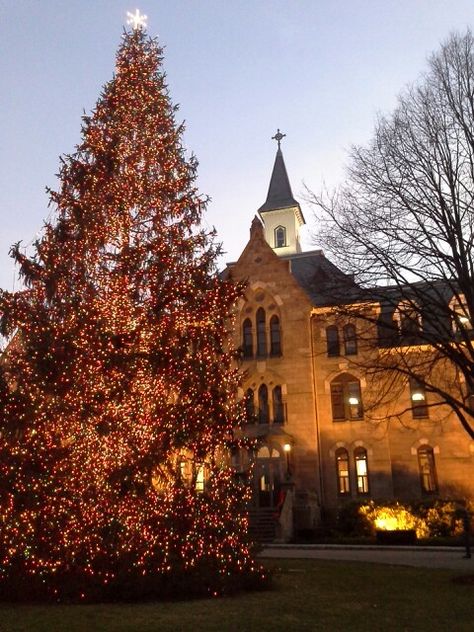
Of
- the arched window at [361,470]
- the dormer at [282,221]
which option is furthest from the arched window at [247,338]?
the dormer at [282,221]

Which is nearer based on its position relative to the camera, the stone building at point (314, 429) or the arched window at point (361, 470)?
the stone building at point (314, 429)

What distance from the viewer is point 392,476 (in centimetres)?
2947

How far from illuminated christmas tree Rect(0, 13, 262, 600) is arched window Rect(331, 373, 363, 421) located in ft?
55.7

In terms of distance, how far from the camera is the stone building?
28703 millimetres

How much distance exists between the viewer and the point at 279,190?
5044 cm

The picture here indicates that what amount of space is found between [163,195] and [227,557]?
28.3ft

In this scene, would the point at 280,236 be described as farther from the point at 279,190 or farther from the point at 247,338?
the point at 247,338

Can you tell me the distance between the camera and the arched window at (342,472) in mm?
29891

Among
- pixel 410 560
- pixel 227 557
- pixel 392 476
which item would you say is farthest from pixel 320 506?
pixel 227 557

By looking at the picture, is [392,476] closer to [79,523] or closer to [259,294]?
[259,294]

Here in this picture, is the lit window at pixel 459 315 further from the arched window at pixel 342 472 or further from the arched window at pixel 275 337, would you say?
the arched window at pixel 275 337

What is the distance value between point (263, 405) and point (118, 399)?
19916 mm

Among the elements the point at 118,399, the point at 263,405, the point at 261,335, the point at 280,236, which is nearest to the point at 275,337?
the point at 261,335

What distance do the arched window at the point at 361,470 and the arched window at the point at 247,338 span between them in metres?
7.59
